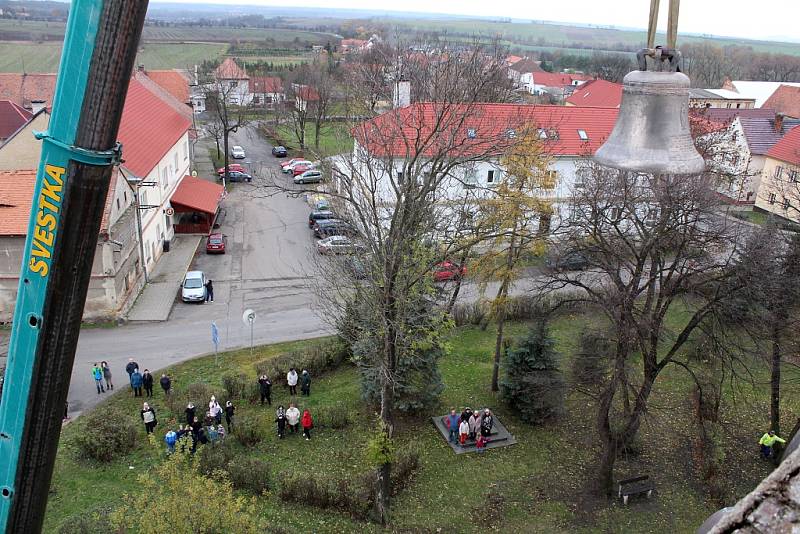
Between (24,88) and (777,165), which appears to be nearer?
(777,165)

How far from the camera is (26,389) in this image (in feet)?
19.1

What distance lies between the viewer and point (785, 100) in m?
66.1

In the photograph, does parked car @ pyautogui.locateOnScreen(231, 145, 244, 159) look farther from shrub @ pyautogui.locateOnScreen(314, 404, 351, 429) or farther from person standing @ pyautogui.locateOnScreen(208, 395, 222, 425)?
person standing @ pyautogui.locateOnScreen(208, 395, 222, 425)

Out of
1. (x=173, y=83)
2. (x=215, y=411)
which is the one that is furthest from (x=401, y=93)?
(x=173, y=83)

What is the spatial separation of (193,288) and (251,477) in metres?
13.8

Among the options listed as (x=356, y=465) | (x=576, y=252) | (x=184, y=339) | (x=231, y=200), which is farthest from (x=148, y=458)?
(x=231, y=200)

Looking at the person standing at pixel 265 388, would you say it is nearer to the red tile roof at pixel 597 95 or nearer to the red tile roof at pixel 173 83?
the red tile roof at pixel 173 83

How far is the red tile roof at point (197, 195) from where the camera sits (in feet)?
114

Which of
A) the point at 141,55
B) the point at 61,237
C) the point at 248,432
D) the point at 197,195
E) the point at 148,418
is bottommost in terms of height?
the point at 248,432

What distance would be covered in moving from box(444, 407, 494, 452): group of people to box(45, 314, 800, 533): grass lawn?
463mm

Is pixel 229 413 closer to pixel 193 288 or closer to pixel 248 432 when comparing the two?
pixel 248 432

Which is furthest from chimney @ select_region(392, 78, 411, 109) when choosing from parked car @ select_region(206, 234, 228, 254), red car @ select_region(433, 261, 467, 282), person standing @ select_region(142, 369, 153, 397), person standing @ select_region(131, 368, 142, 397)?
parked car @ select_region(206, 234, 228, 254)

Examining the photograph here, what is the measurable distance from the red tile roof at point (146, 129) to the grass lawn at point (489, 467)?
1233 cm

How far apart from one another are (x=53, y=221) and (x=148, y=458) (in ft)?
40.3
